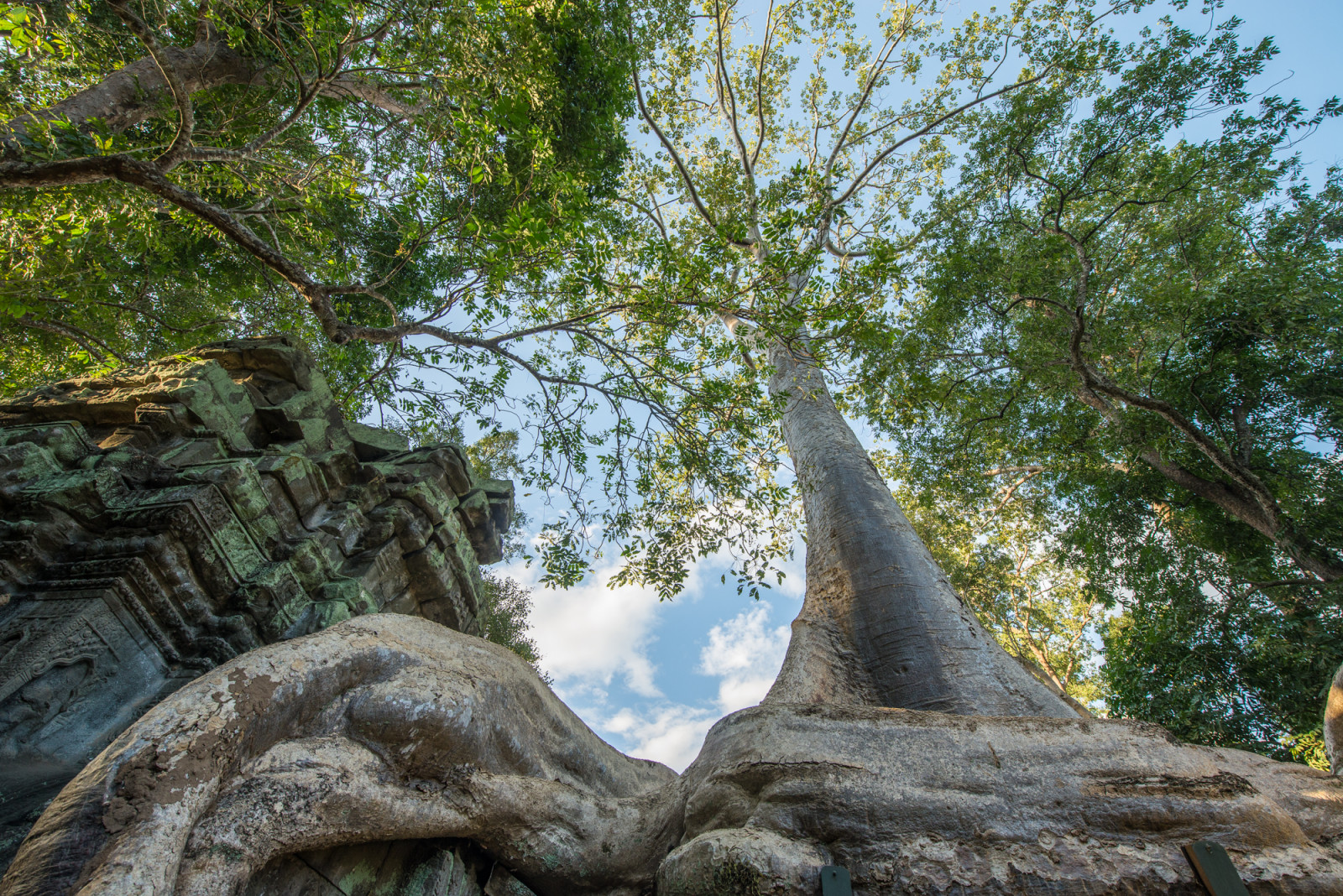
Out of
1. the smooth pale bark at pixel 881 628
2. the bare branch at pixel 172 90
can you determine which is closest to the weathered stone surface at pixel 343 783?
the smooth pale bark at pixel 881 628

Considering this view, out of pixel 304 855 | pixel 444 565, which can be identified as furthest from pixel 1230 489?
pixel 304 855

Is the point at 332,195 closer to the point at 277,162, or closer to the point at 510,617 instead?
the point at 277,162

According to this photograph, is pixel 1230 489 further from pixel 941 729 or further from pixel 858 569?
pixel 941 729

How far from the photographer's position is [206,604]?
8.65 ft

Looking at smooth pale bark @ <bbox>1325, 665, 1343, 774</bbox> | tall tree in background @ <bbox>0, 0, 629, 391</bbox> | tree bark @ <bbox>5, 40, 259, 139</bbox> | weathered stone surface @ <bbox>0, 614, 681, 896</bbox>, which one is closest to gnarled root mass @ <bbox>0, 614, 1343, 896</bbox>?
weathered stone surface @ <bbox>0, 614, 681, 896</bbox>

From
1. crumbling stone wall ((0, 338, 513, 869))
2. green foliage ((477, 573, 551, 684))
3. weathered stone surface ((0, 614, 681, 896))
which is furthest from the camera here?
green foliage ((477, 573, 551, 684))

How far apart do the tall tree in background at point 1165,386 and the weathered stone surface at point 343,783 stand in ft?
13.1

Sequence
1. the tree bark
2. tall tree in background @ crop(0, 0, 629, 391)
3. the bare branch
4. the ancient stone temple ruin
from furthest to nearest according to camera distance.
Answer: the tree bark < tall tree in background @ crop(0, 0, 629, 391) < the bare branch < the ancient stone temple ruin

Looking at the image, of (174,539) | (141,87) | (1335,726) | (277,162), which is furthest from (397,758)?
(141,87)

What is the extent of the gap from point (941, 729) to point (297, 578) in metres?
3.01

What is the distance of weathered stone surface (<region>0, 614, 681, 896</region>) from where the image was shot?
1.27 metres

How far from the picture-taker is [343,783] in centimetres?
164

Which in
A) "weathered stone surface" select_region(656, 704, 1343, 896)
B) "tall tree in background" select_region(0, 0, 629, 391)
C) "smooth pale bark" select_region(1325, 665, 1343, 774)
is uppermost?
"tall tree in background" select_region(0, 0, 629, 391)

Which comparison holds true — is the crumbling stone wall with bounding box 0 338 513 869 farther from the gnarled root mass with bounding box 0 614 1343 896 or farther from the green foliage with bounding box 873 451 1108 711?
the green foliage with bounding box 873 451 1108 711
